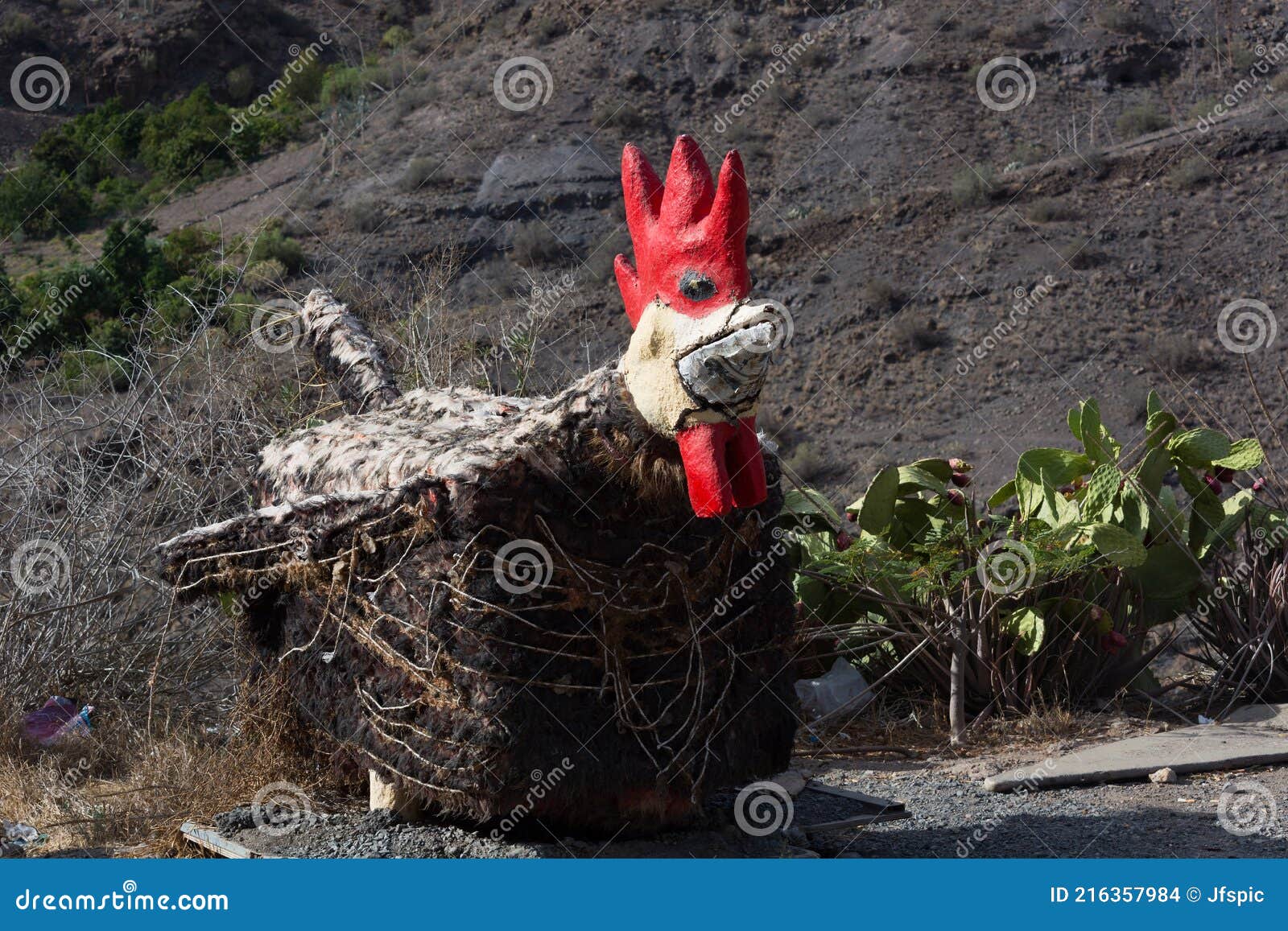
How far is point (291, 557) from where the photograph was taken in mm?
3969

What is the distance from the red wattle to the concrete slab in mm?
2822

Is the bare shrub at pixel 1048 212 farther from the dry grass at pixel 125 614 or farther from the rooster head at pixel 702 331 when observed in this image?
the rooster head at pixel 702 331

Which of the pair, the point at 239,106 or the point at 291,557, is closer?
the point at 291,557

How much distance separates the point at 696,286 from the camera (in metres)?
3.24

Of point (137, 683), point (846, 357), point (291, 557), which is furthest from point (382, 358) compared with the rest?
point (846, 357)

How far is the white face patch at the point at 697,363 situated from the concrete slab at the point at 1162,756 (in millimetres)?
3035

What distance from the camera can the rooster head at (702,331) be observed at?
Result: 3160 millimetres

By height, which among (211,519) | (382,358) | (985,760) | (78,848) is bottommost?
(985,760)

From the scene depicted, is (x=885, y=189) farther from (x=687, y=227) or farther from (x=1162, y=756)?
(x=687, y=227)

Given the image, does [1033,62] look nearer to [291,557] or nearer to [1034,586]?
[1034,586]

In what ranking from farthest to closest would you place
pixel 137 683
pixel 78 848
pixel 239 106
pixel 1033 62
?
pixel 239 106 → pixel 1033 62 → pixel 137 683 → pixel 78 848

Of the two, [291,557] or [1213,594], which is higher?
[291,557]

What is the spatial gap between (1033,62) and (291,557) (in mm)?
23605

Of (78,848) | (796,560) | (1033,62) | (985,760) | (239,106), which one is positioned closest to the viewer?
(78,848)
